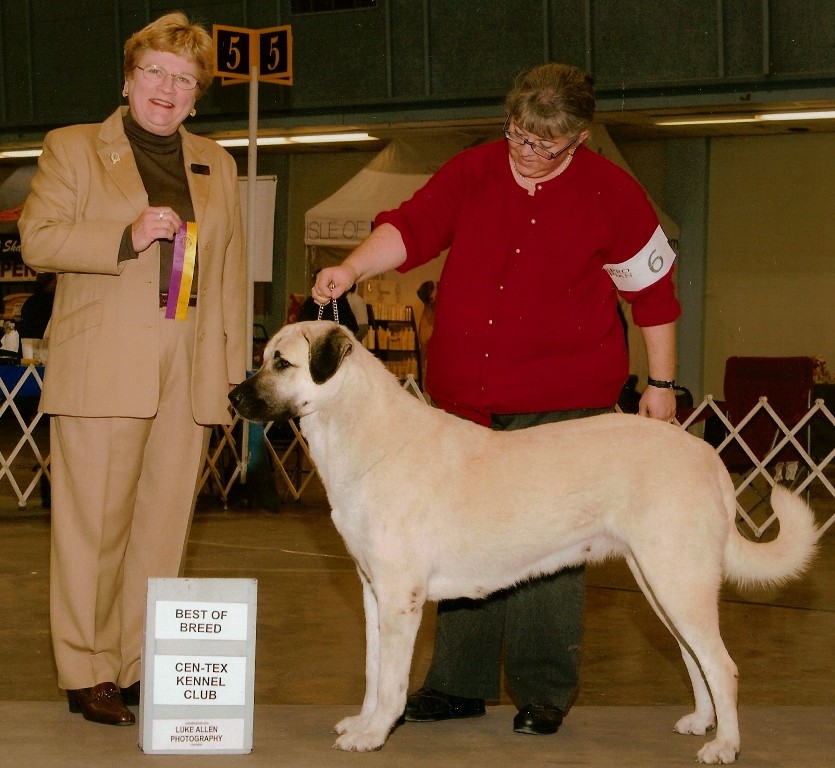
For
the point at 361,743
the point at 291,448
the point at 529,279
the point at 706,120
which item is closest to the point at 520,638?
the point at 361,743

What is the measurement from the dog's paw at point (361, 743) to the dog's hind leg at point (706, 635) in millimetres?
808

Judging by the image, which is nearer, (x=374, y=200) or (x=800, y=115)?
(x=374, y=200)

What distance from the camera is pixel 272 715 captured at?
3.36 m

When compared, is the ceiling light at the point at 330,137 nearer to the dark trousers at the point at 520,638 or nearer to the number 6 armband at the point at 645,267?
the number 6 armband at the point at 645,267

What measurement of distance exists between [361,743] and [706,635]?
3.03 feet

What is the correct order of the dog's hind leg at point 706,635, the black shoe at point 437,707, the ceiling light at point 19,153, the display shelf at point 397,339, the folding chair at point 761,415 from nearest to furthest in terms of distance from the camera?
the dog's hind leg at point 706,635, the black shoe at point 437,707, the folding chair at point 761,415, the display shelf at point 397,339, the ceiling light at point 19,153

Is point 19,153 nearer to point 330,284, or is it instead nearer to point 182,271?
point 182,271

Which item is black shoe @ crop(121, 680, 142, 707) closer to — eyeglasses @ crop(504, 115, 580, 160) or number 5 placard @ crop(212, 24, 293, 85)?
eyeglasses @ crop(504, 115, 580, 160)

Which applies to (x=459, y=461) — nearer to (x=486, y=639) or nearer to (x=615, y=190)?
(x=486, y=639)

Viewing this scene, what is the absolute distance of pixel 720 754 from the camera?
2.94m

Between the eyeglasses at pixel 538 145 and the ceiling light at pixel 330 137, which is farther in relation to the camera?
the ceiling light at pixel 330 137

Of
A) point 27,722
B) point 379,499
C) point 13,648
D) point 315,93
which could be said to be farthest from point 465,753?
point 315,93

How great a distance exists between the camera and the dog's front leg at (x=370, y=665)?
308 cm

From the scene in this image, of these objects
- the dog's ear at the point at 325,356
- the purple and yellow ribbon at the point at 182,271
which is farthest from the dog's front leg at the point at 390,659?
the purple and yellow ribbon at the point at 182,271
